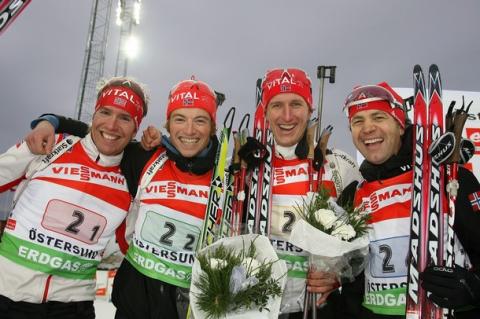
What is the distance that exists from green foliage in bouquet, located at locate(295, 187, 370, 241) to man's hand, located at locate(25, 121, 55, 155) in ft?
6.52

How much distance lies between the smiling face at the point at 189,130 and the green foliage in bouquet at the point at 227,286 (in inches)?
42.2

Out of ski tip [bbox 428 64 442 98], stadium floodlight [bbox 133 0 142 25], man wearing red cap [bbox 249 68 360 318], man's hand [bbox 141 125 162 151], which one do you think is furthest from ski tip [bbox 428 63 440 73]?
stadium floodlight [bbox 133 0 142 25]

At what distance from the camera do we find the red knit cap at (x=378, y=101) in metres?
2.61

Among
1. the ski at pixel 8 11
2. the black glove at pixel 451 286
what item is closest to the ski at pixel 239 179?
the black glove at pixel 451 286

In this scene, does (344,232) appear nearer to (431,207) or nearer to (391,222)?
(391,222)

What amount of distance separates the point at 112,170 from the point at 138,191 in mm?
348

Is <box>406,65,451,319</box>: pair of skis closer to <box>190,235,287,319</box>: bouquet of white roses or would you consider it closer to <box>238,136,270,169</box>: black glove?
<box>190,235,287,319</box>: bouquet of white roses

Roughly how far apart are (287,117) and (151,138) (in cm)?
113

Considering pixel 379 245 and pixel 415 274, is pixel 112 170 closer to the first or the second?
pixel 379 245

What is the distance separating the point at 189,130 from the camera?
2.78 metres

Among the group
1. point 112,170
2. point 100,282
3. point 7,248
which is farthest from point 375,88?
point 100,282

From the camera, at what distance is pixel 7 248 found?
8.84 ft

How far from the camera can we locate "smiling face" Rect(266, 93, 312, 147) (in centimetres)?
272

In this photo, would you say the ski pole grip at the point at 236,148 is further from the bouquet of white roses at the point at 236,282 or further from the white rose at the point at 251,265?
the white rose at the point at 251,265
